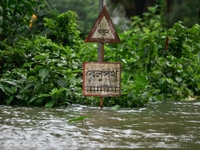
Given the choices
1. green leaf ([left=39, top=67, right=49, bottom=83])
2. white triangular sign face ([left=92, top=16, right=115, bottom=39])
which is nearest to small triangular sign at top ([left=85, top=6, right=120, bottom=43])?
white triangular sign face ([left=92, top=16, right=115, bottom=39])

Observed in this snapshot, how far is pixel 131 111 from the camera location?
7734 millimetres

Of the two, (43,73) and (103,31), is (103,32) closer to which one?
(103,31)

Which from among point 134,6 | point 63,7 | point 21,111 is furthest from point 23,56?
point 63,7

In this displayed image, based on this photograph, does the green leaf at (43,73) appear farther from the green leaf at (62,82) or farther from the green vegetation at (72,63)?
the green leaf at (62,82)

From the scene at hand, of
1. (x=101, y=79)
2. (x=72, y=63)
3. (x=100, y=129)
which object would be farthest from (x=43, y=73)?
(x=100, y=129)

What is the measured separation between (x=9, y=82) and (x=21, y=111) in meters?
0.96

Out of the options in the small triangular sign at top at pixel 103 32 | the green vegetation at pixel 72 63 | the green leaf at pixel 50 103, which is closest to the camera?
the small triangular sign at top at pixel 103 32

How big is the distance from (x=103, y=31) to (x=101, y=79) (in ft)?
2.27

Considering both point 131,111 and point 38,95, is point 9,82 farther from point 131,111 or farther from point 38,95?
point 131,111

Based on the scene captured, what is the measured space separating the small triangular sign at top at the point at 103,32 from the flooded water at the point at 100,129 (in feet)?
3.31

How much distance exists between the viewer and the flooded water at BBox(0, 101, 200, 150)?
5152 mm

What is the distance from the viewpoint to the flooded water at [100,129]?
16.9 feet

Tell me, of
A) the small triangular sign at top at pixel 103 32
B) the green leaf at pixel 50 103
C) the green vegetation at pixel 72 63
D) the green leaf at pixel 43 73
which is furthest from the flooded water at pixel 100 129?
the small triangular sign at top at pixel 103 32

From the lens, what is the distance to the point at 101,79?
25.9 feet
